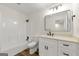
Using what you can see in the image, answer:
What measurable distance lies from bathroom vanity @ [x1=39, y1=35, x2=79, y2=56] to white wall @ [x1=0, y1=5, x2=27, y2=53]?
1.45 ft

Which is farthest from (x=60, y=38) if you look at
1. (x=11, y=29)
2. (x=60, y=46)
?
(x=11, y=29)

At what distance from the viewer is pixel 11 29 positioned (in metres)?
1.16

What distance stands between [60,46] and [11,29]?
85 cm

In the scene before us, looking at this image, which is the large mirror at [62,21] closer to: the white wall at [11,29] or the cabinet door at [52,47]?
the cabinet door at [52,47]

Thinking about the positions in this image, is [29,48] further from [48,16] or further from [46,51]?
[48,16]

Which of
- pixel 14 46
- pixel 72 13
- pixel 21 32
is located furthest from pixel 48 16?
pixel 14 46

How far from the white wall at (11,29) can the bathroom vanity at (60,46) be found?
442 mm

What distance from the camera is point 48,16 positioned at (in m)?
1.61

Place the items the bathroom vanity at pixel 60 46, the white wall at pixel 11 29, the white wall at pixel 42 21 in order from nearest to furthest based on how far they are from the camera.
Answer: the bathroom vanity at pixel 60 46 < the white wall at pixel 11 29 < the white wall at pixel 42 21

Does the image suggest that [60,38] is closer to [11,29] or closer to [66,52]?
[66,52]

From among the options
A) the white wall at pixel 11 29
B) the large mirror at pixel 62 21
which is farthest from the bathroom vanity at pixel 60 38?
the white wall at pixel 11 29

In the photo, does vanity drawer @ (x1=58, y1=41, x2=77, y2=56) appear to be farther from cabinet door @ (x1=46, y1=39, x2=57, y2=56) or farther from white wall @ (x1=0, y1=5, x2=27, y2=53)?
white wall @ (x1=0, y1=5, x2=27, y2=53)

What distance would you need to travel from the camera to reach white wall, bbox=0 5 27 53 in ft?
3.43

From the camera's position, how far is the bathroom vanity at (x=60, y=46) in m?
0.87
